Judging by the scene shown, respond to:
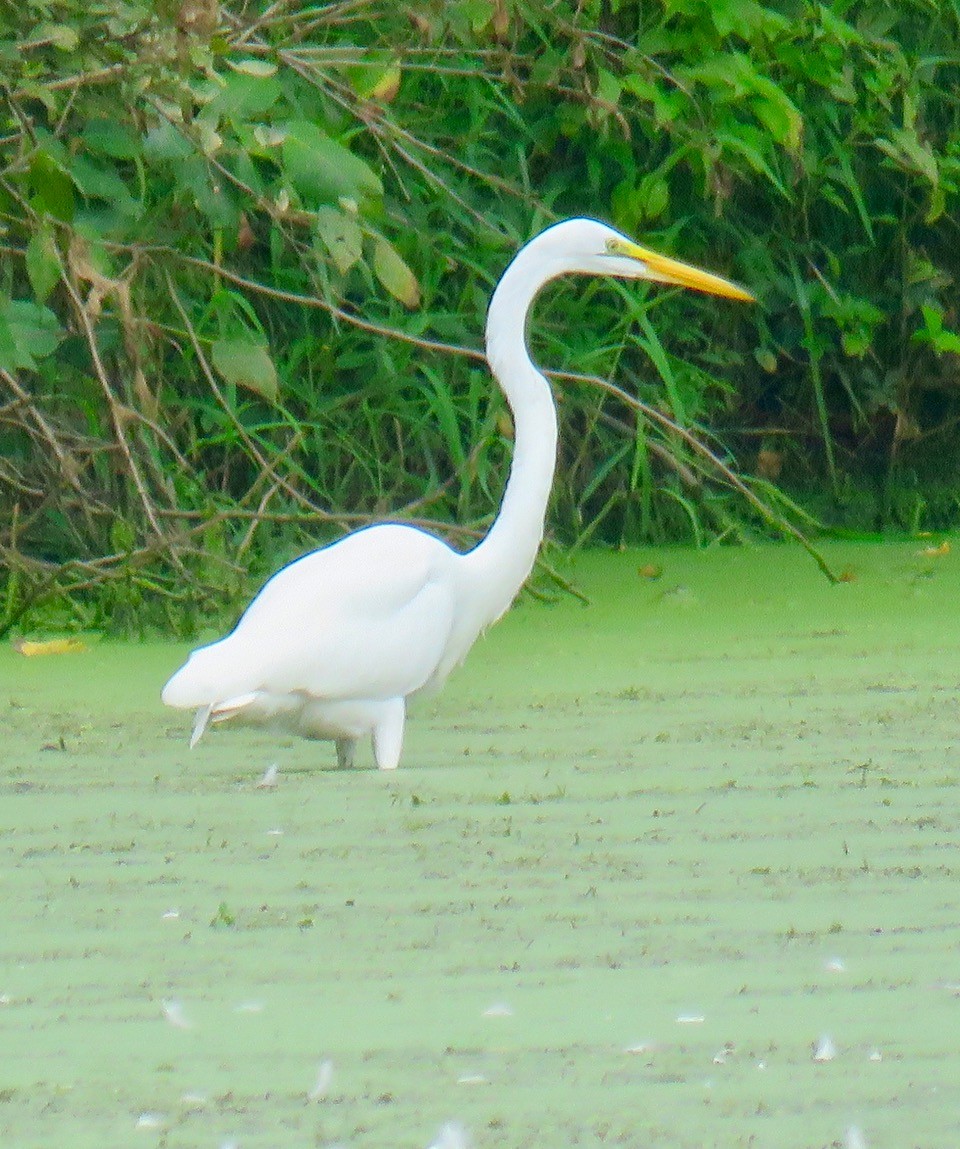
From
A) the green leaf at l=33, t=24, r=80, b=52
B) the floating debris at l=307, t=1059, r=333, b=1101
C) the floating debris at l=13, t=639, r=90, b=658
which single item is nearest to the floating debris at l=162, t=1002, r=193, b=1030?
the floating debris at l=307, t=1059, r=333, b=1101

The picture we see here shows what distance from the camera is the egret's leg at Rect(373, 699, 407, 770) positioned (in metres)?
3.21

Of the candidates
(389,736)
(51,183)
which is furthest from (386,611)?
(51,183)

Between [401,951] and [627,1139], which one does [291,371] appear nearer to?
[401,951]

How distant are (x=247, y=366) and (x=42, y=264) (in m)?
0.50

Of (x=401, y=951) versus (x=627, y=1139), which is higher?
(x=627, y=1139)

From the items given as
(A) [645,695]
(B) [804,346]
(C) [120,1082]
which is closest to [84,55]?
(A) [645,695]

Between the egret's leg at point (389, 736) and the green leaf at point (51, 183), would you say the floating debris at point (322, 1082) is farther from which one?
the green leaf at point (51, 183)

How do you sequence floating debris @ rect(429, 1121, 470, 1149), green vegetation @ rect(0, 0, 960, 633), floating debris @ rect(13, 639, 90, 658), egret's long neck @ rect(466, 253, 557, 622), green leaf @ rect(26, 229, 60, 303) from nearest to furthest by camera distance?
floating debris @ rect(429, 1121, 470, 1149) < green leaf @ rect(26, 229, 60, 303) < egret's long neck @ rect(466, 253, 557, 622) < green vegetation @ rect(0, 0, 960, 633) < floating debris @ rect(13, 639, 90, 658)

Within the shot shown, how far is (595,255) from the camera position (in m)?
3.89

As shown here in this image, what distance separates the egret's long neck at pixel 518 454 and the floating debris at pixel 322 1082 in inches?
68.8

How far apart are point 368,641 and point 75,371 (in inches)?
60.8

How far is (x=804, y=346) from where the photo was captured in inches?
239

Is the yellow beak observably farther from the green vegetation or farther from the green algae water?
the green algae water

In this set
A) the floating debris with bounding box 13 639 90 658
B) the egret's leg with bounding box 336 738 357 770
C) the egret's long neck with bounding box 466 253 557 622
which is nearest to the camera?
the egret's leg with bounding box 336 738 357 770
